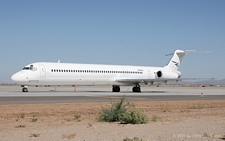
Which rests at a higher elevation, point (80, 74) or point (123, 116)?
point (80, 74)

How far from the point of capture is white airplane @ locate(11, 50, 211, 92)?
33.9m

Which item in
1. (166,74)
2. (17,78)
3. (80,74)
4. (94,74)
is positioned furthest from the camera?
(166,74)

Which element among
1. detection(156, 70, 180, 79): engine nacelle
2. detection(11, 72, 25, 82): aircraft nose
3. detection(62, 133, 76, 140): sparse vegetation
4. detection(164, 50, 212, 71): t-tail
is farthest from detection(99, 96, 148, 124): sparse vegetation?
detection(164, 50, 212, 71): t-tail

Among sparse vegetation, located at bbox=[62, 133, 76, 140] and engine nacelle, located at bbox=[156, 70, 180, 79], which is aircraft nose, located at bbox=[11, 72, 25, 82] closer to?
engine nacelle, located at bbox=[156, 70, 180, 79]

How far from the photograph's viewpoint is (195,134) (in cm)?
854

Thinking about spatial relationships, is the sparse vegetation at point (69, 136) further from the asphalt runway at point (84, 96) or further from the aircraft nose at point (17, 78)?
the aircraft nose at point (17, 78)

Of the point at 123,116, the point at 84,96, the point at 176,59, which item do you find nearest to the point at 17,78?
the point at 84,96

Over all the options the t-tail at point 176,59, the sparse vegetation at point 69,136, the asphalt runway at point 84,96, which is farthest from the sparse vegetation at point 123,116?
the t-tail at point 176,59

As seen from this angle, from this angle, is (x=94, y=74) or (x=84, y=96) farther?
(x=94, y=74)

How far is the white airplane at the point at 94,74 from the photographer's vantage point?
33.9 metres

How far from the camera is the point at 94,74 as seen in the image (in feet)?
123

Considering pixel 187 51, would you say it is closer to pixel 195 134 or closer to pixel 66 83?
pixel 66 83

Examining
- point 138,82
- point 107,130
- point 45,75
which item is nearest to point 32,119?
point 107,130

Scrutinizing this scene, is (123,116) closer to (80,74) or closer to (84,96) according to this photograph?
(84,96)
